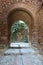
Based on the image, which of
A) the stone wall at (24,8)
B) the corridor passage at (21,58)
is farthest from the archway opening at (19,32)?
the corridor passage at (21,58)

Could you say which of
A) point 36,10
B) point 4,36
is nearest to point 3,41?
point 4,36

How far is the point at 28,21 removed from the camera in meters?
10.1

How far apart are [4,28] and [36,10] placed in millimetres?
1579

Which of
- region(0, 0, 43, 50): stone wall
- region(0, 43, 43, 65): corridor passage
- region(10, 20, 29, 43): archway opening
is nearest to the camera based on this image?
region(0, 43, 43, 65): corridor passage

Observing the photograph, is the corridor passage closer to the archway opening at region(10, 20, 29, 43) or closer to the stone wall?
the stone wall

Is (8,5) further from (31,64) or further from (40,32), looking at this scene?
(31,64)

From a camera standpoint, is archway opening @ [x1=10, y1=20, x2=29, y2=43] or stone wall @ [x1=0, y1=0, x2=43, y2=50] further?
archway opening @ [x1=10, y1=20, x2=29, y2=43]

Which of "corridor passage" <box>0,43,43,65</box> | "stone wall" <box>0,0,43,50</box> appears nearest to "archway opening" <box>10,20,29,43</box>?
"stone wall" <box>0,0,43,50</box>

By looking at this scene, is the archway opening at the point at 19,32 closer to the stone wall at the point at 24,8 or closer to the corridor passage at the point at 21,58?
the stone wall at the point at 24,8

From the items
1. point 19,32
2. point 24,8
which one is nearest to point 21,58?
point 24,8

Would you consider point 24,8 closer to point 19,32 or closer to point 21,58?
point 21,58

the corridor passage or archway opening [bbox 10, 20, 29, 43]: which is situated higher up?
archway opening [bbox 10, 20, 29, 43]

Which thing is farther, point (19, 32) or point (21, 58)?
point (19, 32)

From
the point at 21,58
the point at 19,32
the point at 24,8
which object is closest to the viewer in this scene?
the point at 21,58
